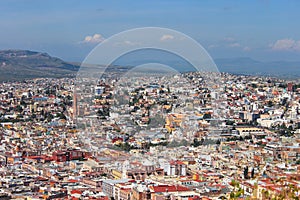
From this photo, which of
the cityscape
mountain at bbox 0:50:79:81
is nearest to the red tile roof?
the cityscape

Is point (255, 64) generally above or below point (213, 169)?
above

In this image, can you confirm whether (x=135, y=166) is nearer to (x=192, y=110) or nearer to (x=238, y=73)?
(x=192, y=110)

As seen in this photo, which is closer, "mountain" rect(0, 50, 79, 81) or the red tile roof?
the red tile roof

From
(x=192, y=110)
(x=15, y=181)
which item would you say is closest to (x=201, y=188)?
(x=15, y=181)

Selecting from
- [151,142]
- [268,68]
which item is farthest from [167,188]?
[268,68]

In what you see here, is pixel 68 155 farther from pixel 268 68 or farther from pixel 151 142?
pixel 268 68

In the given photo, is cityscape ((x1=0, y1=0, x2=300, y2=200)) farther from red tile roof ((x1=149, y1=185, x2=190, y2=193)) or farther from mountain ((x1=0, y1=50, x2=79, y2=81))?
mountain ((x1=0, y1=50, x2=79, y2=81))

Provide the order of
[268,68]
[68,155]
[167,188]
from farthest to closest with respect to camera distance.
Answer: [268,68], [68,155], [167,188]

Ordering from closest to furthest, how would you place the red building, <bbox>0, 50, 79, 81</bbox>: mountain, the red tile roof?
1. the red tile roof
2. the red building
3. <bbox>0, 50, 79, 81</bbox>: mountain
